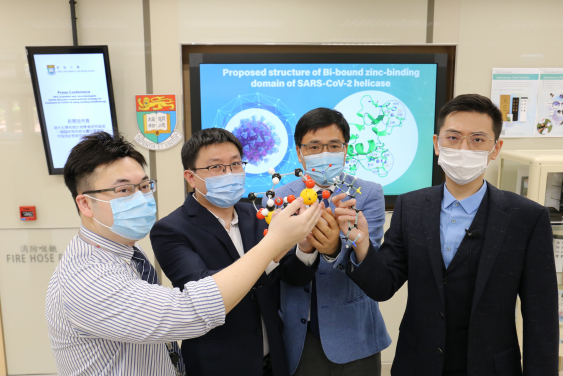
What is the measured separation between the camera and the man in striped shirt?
40.5 inches

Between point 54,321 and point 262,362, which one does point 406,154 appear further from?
point 54,321

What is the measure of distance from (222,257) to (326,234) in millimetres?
439

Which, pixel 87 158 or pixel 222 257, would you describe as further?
pixel 222 257

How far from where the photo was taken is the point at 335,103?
2.97 meters

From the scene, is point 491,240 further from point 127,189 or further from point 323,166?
point 127,189

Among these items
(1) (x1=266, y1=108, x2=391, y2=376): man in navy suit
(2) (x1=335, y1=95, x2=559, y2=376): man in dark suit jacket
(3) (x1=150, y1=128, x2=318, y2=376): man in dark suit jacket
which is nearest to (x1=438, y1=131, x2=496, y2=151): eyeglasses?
(2) (x1=335, y1=95, x2=559, y2=376): man in dark suit jacket

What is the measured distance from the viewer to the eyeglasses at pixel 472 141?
1404mm

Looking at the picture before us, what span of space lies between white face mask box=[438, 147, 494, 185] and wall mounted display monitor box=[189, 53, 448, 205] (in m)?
1.61

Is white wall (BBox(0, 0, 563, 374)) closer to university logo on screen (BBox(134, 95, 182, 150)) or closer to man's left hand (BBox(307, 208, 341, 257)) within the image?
university logo on screen (BBox(134, 95, 182, 150))

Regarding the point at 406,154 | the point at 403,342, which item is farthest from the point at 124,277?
the point at 406,154

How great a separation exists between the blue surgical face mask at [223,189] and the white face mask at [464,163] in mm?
849

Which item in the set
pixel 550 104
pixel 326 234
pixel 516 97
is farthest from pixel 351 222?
pixel 550 104

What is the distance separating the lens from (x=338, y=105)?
2975 millimetres

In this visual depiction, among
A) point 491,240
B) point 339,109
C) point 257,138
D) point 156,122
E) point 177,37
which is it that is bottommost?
point 491,240
